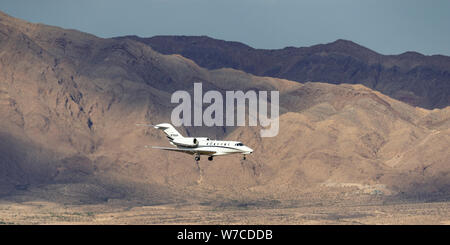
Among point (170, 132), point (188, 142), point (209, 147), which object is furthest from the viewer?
point (170, 132)

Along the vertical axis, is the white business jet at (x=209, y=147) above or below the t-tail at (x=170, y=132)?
below

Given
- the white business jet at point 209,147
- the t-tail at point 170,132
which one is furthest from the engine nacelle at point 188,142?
the t-tail at point 170,132

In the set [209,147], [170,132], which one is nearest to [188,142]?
[209,147]

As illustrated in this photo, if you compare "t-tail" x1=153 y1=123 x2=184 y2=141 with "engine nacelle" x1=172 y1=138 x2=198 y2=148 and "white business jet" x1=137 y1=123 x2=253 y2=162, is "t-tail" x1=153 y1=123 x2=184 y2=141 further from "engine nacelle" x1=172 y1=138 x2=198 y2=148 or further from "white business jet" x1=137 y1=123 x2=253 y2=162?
"white business jet" x1=137 y1=123 x2=253 y2=162

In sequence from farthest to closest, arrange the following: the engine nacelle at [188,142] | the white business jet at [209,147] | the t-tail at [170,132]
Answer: the t-tail at [170,132], the engine nacelle at [188,142], the white business jet at [209,147]

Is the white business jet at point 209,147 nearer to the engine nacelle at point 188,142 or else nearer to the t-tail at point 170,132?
the engine nacelle at point 188,142

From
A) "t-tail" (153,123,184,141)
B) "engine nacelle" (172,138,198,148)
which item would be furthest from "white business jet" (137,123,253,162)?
"t-tail" (153,123,184,141)

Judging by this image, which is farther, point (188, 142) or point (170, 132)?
point (170, 132)

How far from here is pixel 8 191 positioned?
182 meters

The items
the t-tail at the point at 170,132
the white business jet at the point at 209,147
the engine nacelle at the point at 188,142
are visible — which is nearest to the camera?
the white business jet at the point at 209,147

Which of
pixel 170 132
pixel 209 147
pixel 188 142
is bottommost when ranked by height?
pixel 209 147

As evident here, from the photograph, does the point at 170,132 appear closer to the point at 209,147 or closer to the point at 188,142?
the point at 188,142

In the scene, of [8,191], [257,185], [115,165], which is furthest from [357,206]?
[8,191]
